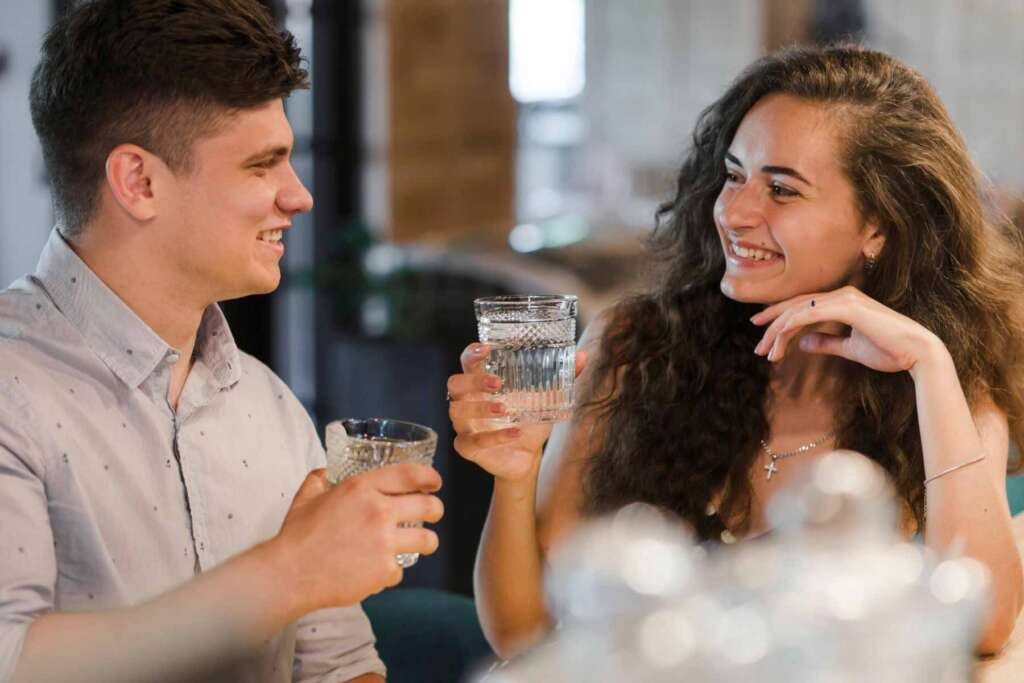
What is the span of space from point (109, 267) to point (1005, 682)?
1198 mm

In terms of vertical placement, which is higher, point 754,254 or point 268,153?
point 268,153

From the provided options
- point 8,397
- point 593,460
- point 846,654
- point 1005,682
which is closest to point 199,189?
point 8,397

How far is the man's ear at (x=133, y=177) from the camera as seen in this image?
148cm

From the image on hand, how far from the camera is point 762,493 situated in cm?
205

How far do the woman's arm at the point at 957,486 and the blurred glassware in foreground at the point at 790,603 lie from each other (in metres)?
0.88

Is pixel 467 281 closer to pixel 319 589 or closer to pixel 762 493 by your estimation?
pixel 762 493

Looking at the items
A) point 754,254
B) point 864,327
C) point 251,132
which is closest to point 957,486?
point 864,327

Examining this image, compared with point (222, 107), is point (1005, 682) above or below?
below

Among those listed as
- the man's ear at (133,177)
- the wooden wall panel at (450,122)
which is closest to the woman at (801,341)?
the man's ear at (133,177)

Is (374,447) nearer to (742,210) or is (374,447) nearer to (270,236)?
(270,236)

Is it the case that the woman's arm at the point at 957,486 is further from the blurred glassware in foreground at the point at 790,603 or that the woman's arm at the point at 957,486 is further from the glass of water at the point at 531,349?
the blurred glassware in foreground at the point at 790,603

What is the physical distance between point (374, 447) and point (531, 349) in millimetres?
346

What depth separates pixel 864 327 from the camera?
185 centimetres

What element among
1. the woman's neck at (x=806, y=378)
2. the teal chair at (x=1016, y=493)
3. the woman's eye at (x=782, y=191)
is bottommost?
the teal chair at (x=1016, y=493)
